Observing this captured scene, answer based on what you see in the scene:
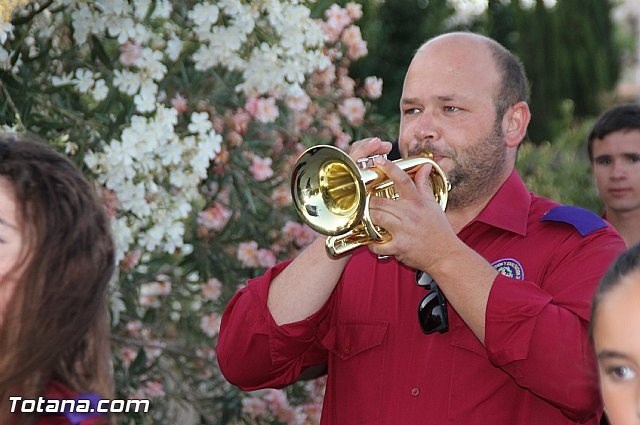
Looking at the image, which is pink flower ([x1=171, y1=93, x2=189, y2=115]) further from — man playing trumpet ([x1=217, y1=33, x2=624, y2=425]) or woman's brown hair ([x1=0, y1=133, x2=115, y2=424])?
woman's brown hair ([x1=0, y1=133, x2=115, y2=424])

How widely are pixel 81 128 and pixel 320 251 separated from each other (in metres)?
1.35

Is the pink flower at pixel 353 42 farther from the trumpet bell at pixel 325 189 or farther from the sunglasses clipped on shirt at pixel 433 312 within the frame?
the sunglasses clipped on shirt at pixel 433 312

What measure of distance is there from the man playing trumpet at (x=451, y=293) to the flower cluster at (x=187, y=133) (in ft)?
3.30

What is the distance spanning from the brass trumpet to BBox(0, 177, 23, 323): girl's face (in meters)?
0.95

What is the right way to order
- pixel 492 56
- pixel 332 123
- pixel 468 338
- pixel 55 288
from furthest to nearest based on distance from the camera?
1. pixel 332 123
2. pixel 492 56
3. pixel 468 338
4. pixel 55 288

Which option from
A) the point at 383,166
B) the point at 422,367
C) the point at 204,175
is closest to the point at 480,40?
the point at 383,166

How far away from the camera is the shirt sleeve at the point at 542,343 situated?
2.68 metres

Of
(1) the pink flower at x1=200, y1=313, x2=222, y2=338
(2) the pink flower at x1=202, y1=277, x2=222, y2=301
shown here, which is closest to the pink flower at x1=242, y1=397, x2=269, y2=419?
(1) the pink flower at x1=200, y1=313, x2=222, y2=338

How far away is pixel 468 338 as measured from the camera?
2873 millimetres

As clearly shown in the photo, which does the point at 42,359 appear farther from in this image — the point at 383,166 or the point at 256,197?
the point at 256,197

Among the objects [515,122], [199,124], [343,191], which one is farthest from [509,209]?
[199,124]

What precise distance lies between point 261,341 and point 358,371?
0.26 metres

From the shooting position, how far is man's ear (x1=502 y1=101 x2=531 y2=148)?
3223 millimetres

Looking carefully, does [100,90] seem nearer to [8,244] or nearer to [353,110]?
[353,110]
